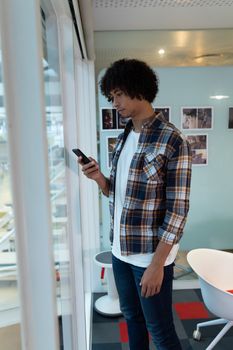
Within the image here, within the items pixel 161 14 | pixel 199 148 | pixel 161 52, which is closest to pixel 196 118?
pixel 199 148

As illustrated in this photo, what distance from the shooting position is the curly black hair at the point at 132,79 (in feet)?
3.67

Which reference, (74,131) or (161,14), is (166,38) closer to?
(161,14)

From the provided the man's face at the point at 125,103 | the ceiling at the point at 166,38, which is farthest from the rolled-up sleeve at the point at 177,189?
the ceiling at the point at 166,38

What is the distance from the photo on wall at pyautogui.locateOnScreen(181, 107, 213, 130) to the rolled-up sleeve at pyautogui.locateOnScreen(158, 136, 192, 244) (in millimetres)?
1473

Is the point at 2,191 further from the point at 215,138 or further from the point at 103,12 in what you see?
the point at 215,138

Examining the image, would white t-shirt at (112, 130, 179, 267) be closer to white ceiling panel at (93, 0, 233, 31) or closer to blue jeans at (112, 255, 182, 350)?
blue jeans at (112, 255, 182, 350)

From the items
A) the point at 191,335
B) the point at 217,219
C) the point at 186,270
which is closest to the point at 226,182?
the point at 217,219

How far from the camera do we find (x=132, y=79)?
1121 millimetres

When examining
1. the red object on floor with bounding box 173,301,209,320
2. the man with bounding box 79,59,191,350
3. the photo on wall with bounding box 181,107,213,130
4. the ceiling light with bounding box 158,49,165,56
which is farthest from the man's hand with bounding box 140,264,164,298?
the ceiling light with bounding box 158,49,165,56

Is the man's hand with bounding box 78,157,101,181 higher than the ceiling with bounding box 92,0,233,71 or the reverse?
the reverse

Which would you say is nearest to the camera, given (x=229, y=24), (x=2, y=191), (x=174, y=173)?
(x=2, y=191)

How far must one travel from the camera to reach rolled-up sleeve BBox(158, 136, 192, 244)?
3.42 ft

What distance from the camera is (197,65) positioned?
7.91ft

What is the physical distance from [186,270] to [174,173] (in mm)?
1878
